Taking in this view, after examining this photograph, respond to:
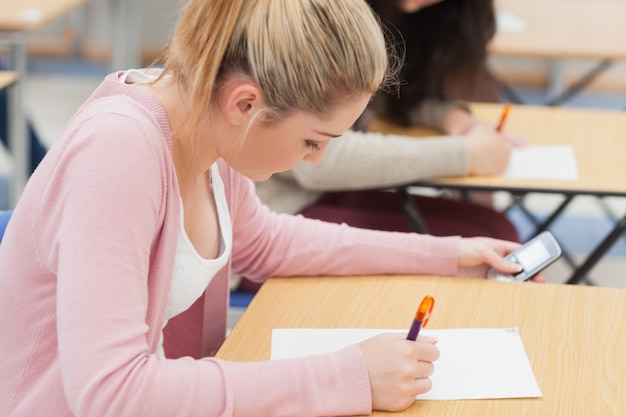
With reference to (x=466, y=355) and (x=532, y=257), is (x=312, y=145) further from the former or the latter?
(x=532, y=257)

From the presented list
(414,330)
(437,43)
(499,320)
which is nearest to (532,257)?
(499,320)

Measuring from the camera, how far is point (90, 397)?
1.03 m

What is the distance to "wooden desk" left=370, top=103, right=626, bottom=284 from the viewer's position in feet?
6.75

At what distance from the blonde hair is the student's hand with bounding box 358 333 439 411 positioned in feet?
0.97

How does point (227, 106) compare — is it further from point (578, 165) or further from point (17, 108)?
point (17, 108)

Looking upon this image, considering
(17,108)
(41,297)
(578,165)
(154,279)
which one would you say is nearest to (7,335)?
(41,297)

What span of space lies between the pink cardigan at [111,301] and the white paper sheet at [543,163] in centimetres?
108

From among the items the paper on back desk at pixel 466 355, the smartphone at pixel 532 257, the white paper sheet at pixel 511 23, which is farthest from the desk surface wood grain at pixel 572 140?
the white paper sheet at pixel 511 23

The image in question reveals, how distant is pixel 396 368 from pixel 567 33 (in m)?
2.53

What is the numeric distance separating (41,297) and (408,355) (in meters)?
0.44

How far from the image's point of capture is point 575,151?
2266mm

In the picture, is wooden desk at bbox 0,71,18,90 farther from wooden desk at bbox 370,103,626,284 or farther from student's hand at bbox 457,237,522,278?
student's hand at bbox 457,237,522,278

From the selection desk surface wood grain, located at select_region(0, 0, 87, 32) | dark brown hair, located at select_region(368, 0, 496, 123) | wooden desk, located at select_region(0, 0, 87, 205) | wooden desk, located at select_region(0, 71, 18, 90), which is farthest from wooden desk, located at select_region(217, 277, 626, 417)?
desk surface wood grain, located at select_region(0, 0, 87, 32)

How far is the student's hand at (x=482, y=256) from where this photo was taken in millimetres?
1558
